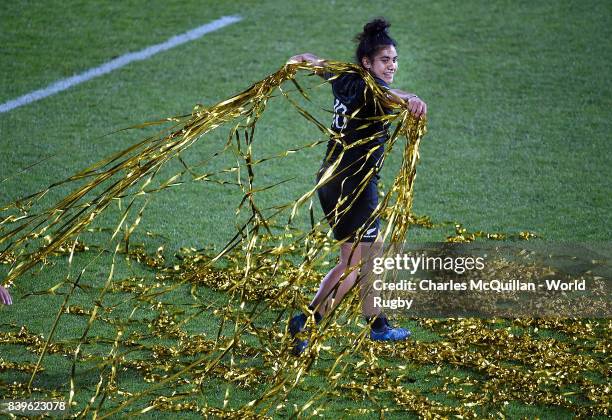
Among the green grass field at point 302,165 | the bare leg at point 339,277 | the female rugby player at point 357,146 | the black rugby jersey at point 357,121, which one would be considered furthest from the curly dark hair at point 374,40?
the green grass field at point 302,165

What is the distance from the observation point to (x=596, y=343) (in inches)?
206

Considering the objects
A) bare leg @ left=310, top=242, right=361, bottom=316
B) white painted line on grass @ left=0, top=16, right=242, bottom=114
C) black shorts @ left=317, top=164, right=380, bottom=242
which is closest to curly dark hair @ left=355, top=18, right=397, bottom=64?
black shorts @ left=317, top=164, right=380, bottom=242

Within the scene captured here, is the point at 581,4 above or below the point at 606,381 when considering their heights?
above

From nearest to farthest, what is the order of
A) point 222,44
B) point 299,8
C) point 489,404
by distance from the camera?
point 489,404 → point 222,44 → point 299,8

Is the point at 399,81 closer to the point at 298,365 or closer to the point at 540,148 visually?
the point at 540,148

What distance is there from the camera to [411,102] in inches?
175

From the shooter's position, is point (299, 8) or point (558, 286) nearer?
point (558, 286)

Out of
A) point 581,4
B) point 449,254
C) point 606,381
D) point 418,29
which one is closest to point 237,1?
point 418,29

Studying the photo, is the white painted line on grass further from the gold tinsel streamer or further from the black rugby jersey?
the black rugby jersey

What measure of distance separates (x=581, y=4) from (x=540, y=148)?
3.23 meters

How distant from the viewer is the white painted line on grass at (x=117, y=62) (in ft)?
29.0

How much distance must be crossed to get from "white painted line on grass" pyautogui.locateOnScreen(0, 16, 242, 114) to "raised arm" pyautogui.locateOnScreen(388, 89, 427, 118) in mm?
4932

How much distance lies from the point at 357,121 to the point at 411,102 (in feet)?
1.30

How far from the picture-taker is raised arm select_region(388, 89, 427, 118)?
442 centimetres
